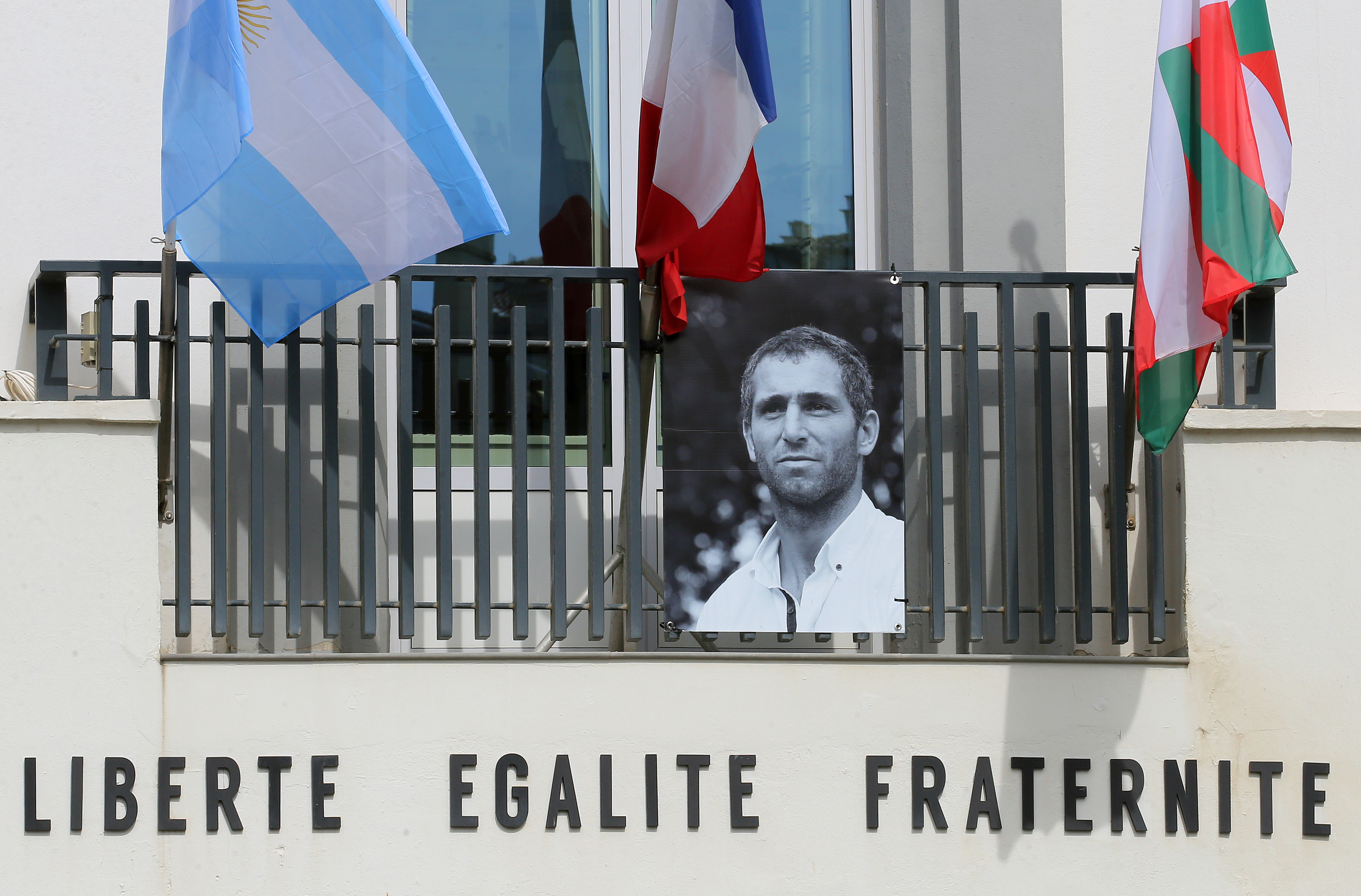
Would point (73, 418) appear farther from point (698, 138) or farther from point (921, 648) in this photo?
point (921, 648)

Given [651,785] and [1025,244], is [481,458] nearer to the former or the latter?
[651,785]

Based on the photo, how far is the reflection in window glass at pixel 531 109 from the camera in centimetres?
666

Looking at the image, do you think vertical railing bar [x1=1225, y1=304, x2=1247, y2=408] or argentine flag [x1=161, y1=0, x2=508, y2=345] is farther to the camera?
vertical railing bar [x1=1225, y1=304, x2=1247, y2=408]

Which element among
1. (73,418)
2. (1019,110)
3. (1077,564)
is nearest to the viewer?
→ (73,418)

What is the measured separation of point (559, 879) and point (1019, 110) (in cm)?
349

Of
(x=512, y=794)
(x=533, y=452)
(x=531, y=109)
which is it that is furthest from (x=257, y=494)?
(x=531, y=109)

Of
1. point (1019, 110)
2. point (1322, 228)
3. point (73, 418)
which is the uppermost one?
point (1019, 110)

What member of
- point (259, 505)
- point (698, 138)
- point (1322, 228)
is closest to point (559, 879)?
point (259, 505)

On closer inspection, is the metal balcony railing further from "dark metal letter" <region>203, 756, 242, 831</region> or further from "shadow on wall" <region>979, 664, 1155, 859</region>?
"dark metal letter" <region>203, 756, 242, 831</region>

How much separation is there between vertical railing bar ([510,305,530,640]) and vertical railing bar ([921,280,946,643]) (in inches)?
57.2

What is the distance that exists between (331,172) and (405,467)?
3.57 ft

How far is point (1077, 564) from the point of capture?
5.86 m

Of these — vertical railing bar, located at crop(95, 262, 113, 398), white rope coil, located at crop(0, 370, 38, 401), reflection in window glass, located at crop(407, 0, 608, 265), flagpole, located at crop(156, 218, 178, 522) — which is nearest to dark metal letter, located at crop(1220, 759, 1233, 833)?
reflection in window glass, located at crop(407, 0, 608, 265)

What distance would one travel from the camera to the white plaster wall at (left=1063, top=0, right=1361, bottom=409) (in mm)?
6441
